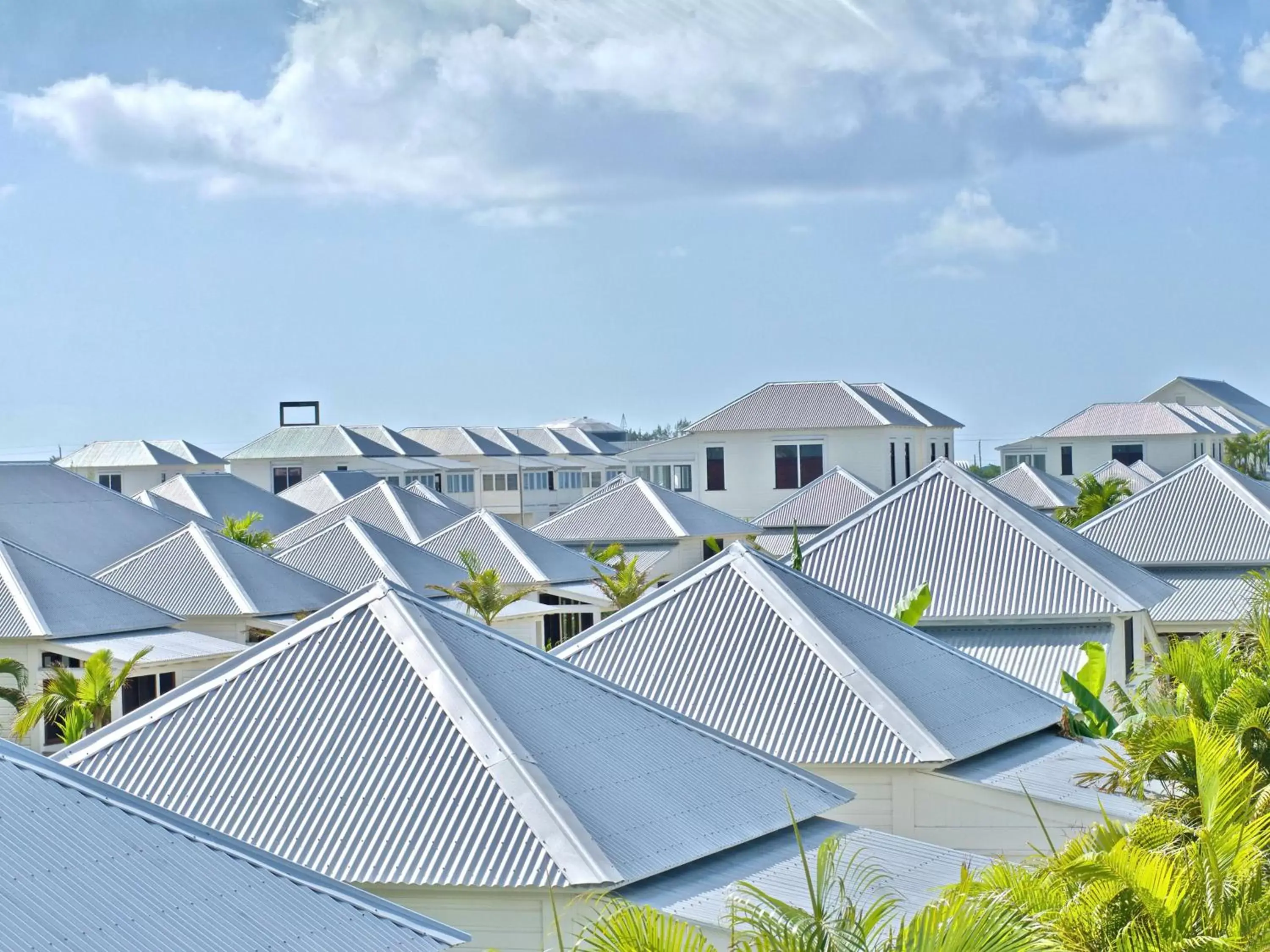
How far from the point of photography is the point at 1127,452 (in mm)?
107125

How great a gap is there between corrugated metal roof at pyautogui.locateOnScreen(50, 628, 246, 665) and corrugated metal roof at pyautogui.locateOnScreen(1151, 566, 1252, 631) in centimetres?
2151

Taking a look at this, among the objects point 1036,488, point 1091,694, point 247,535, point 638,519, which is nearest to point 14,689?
point 1091,694

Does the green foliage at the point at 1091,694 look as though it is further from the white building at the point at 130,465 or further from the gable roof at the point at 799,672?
the white building at the point at 130,465

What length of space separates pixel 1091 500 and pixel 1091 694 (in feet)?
161

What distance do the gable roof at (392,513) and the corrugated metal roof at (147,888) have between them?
5162 centimetres

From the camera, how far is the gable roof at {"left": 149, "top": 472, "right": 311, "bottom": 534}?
244 ft

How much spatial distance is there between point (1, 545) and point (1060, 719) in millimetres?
26518

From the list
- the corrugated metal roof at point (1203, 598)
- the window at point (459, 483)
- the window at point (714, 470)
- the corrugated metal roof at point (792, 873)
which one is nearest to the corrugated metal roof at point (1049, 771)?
the corrugated metal roof at point (792, 873)

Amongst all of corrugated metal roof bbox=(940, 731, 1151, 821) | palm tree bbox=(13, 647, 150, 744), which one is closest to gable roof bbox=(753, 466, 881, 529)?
palm tree bbox=(13, 647, 150, 744)

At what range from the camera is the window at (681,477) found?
85.9 meters

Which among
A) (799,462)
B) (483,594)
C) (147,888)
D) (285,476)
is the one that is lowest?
(147,888)

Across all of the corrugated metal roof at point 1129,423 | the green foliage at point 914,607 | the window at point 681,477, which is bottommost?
the green foliage at point 914,607

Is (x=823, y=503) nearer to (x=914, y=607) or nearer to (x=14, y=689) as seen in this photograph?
(x=914, y=607)

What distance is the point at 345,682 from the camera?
18.7m
